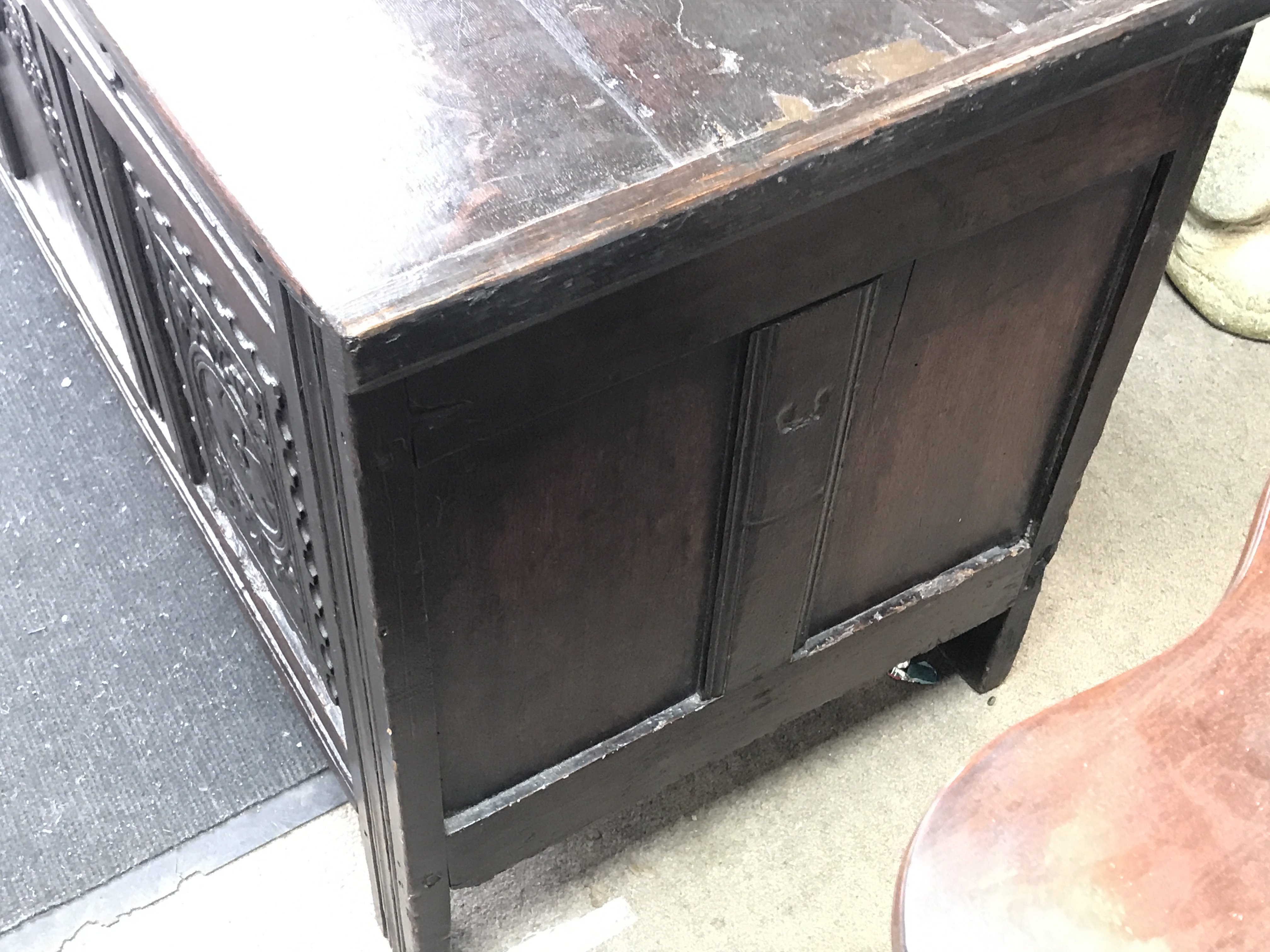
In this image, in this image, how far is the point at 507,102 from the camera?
0.66m

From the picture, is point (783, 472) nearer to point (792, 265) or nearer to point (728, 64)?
point (792, 265)

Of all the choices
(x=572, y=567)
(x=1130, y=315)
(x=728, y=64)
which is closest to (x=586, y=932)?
(x=572, y=567)

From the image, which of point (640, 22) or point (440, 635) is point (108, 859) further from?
point (640, 22)

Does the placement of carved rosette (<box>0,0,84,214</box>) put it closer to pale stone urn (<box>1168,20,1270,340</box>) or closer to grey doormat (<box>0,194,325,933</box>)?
grey doormat (<box>0,194,325,933</box>)

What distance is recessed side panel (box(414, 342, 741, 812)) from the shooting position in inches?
29.0

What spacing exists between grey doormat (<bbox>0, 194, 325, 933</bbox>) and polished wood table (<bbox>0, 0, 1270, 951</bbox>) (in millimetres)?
214

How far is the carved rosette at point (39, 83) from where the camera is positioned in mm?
1078

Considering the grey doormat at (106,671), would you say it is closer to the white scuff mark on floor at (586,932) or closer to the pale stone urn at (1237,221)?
the white scuff mark on floor at (586,932)

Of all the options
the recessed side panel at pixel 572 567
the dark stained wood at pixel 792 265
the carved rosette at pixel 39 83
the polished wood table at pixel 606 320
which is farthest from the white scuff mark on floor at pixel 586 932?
the carved rosette at pixel 39 83

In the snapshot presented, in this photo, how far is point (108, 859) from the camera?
123 cm

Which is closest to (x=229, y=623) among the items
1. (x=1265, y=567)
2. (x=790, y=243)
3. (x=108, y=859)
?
(x=108, y=859)

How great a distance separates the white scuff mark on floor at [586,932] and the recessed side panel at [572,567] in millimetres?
276

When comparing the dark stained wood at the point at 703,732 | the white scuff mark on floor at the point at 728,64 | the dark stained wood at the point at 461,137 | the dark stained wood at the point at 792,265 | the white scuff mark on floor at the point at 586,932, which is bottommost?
the white scuff mark on floor at the point at 586,932

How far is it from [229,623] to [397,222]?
2.98ft
